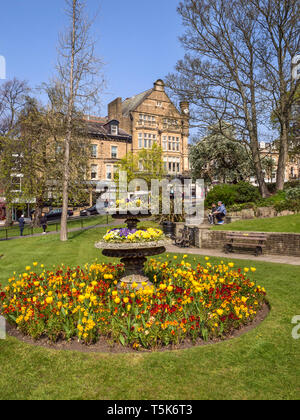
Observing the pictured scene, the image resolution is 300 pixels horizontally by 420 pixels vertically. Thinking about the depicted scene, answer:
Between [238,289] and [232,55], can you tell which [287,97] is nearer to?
[232,55]

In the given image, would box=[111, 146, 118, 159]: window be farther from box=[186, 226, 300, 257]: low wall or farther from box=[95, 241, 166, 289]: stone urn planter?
box=[95, 241, 166, 289]: stone urn planter

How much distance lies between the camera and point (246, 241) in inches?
521

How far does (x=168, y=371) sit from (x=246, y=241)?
32.0ft

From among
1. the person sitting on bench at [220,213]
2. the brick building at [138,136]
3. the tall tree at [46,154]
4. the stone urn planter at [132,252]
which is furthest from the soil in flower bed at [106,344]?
the brick building at [138,136]

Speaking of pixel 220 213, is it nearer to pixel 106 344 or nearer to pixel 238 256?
pixel 238 256

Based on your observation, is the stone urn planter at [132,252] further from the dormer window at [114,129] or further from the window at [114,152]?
the dormer window at [114,129]

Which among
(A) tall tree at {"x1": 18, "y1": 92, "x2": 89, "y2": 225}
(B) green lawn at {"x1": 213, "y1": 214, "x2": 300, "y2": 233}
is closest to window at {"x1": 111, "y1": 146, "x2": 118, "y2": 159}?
(A) tall tree at {"x1": 18, "y1": 92, "x2": 89, "y2": 225}

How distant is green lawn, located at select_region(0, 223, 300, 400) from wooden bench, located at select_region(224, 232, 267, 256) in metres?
6.90

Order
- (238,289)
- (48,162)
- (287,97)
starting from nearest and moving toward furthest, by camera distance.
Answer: (238,289)
(287,97)
(48,162)

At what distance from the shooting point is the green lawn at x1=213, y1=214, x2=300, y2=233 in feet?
49.5

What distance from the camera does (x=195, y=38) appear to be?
22.2 m

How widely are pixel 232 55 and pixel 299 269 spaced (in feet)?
58.7

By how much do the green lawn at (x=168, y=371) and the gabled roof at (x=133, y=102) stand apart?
153 ft
